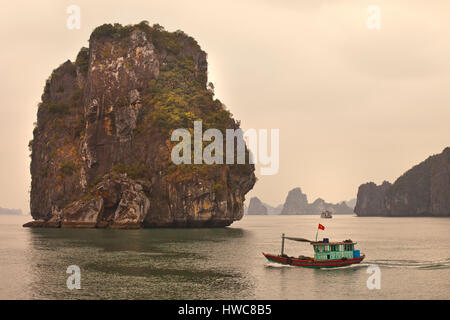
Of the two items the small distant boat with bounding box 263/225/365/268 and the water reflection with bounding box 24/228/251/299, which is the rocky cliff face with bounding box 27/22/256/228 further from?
the small distant boat with bounding box 263/225/365/268

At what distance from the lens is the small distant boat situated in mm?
43531

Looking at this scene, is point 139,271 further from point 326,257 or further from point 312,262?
point 326,257

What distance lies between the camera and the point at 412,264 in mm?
47344

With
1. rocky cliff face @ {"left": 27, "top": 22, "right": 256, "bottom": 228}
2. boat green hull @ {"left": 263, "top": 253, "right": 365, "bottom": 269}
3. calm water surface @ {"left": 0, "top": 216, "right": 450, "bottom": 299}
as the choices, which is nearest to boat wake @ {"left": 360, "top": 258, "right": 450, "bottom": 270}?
calm water surface @ {"left": 0, "top": 216, "right": 450, "bottom": 299}

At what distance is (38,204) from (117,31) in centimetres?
5500

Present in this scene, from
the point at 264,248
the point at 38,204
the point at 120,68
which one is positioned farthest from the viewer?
the point at 38,204

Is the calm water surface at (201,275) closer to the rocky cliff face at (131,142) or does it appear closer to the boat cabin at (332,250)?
the boat cabin at (332,250)

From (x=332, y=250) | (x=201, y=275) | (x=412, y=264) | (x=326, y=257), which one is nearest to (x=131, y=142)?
(x=332, y=250)

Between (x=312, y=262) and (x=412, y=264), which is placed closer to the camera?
(x=312, y=262)

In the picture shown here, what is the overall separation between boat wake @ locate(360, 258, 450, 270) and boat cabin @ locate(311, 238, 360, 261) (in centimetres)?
214

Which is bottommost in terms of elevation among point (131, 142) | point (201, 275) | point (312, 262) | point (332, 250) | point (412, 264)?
point (412, 264)

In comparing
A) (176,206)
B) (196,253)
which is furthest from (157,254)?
(176,206)

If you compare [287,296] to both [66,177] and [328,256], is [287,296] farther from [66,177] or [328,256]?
[66,177]

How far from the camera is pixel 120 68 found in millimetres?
118625
